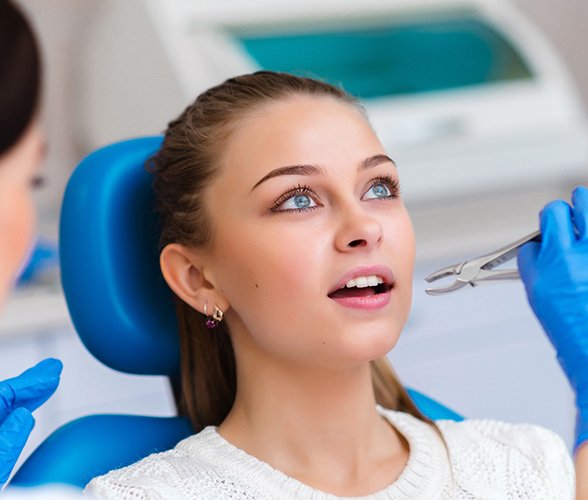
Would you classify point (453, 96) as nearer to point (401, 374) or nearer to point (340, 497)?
point (401, 374)

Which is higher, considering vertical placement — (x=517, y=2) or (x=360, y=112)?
(x=517, y=2)

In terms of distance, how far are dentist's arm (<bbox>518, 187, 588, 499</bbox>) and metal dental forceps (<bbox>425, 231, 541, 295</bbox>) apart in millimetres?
24

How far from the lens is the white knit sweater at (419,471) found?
110 centimetres

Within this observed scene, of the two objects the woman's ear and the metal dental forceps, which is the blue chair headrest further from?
the metal dental forceps

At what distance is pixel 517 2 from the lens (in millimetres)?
3234

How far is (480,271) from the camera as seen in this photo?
116 centimetres

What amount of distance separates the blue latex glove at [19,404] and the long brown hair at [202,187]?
0.74 ft

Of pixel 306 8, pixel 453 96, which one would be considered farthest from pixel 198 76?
pixel 453 96

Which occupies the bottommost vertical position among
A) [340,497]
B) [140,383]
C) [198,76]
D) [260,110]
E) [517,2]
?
[340,497]

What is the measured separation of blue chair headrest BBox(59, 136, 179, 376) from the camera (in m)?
1.20

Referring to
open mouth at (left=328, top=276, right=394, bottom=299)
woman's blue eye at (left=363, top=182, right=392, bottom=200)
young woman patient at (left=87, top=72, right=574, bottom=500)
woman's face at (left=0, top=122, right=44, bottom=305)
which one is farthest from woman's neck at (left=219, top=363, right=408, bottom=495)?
woman's face at (left=0, top=122, right=44, bottom=305)

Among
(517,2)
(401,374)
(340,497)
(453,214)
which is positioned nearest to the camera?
(340,497)

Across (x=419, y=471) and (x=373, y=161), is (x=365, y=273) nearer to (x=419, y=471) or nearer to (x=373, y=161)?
(x=373, y=161)

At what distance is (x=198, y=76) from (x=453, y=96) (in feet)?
2.19
